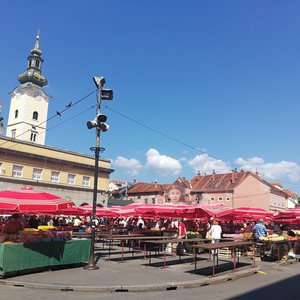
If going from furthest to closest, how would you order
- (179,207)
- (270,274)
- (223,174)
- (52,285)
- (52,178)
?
(223,174)
(52,178)
(179,207)
(270,274)
(52,285)

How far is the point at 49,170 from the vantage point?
4781 cm

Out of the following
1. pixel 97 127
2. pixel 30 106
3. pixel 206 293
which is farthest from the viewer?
pixel 30 106

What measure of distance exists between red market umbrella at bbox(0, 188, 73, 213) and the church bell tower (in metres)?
59.6

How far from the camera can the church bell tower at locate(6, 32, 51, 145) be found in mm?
71125

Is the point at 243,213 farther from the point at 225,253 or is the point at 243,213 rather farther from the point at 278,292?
the point at 278,292

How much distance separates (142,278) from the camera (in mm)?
11086

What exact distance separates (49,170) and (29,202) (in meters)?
36.8

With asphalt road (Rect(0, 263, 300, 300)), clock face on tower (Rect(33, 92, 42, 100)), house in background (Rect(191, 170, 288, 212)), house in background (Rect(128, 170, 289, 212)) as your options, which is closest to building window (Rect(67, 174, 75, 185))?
clock face on tower (Rect(33, 92, 42, 100))

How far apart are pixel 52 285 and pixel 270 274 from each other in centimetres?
727

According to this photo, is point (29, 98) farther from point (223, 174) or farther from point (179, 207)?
point (179, 207)

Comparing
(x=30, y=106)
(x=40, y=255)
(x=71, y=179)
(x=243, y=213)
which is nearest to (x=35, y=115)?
(x=30, y=106)

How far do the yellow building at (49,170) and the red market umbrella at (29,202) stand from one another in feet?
105

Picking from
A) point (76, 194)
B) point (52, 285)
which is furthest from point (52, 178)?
point (52, 285)

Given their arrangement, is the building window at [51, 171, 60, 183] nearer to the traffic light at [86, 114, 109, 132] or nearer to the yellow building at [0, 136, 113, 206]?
the yellow building at [0, 136, 113, 206]
